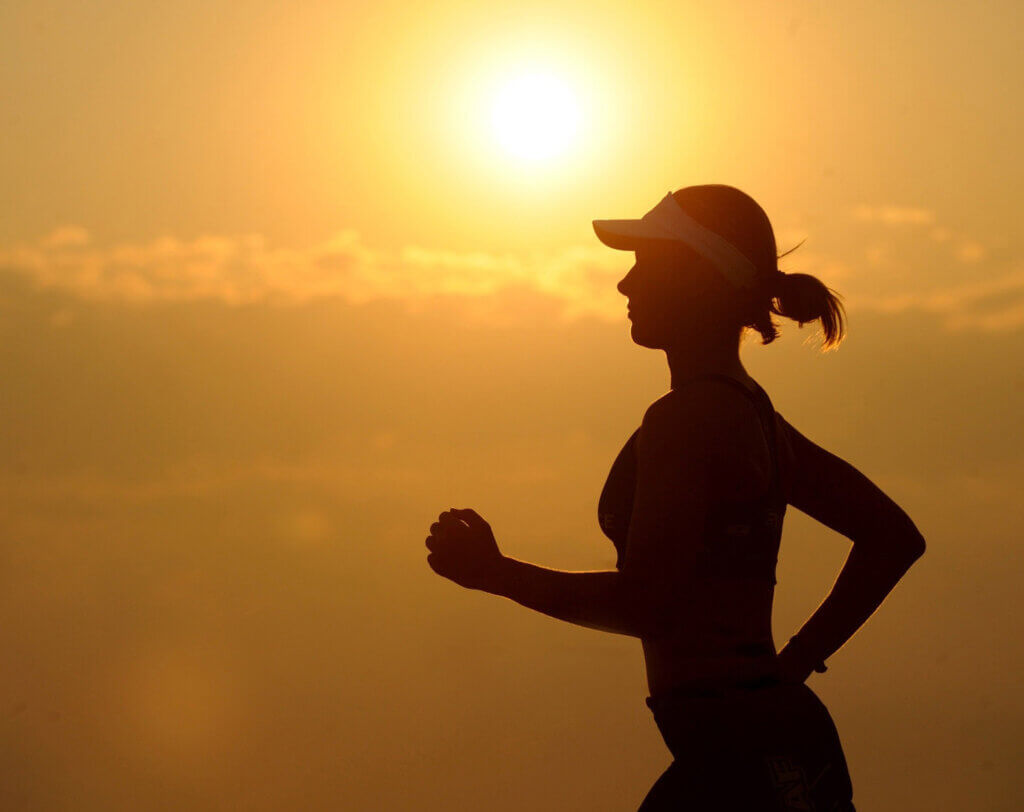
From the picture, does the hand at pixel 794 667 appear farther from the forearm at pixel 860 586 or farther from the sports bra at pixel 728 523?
the sports bra at pixel 728 523

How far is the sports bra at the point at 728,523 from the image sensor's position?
343 cm

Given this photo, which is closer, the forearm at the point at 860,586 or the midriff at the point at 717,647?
the midriff at the point at 717,647

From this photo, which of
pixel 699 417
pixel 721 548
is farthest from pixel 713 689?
pixel 699 417

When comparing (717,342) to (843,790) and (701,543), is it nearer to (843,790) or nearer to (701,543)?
(701,543)

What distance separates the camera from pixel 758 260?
12.4 feet

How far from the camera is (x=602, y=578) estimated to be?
3.35 m

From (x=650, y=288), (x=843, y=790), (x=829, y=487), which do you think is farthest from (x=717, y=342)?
(x=843, y=790)

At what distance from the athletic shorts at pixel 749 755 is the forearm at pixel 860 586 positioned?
1.62 feet

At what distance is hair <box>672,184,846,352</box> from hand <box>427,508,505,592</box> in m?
0.90

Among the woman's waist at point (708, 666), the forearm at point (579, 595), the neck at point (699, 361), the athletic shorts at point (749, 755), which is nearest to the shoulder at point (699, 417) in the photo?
the neck at point (699, 361)

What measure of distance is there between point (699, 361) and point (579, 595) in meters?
0.69

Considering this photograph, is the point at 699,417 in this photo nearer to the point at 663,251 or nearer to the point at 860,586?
the point at 663,251

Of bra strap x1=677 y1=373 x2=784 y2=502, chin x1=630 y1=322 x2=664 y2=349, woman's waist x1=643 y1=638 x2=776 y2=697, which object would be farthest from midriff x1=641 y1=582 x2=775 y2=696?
chin x1=630 y1=322 x2=664 y2=349

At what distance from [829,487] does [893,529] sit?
21 cm
